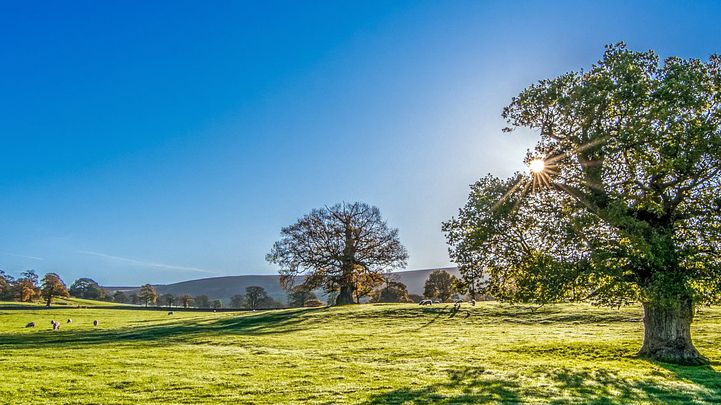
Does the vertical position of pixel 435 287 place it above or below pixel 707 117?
below

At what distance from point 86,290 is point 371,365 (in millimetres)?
165399

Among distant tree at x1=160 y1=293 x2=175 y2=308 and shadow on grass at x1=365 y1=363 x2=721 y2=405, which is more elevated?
distant tree at x1=160 y1=293 x2=175 y2=308

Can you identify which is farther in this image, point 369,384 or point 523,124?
point 523,124

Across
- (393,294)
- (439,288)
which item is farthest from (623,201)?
(393,294)

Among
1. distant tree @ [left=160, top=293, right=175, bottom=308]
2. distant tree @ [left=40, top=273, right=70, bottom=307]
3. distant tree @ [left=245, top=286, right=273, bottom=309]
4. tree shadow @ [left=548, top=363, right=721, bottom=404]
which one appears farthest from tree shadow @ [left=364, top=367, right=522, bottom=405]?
distant tree @ [left=160, top=293, right=175, bottom=308]

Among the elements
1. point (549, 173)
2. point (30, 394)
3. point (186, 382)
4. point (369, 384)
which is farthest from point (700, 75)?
point (30, 394)

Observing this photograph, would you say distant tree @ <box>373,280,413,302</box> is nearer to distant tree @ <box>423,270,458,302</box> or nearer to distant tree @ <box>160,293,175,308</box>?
distant tree @ <box>423,270,458,302</box>

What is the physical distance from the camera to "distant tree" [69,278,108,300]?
15675 cm

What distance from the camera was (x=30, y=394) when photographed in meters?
16.2

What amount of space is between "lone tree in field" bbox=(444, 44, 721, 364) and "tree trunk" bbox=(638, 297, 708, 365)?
6 centimetres

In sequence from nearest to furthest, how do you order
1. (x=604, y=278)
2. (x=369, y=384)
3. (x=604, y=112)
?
(x=369, y=384) → (x=604, y=278) → (x=604, y=112)

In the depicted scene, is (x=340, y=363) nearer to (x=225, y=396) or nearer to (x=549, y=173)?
(x=225, y=396)

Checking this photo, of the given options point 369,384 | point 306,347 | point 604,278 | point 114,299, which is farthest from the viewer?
point 114,299

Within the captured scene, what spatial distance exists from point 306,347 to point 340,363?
804cm
